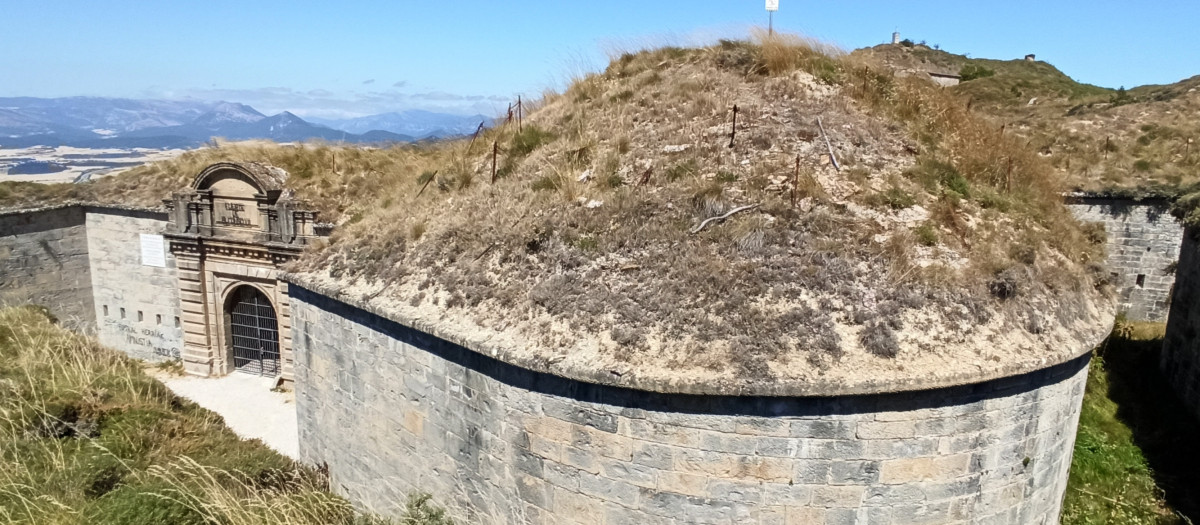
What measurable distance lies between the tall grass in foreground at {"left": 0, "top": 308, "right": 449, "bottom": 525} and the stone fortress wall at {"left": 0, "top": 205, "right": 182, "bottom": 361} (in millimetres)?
4396

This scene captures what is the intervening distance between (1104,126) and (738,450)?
→ 2092 centimetres

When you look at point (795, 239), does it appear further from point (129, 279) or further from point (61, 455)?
point (129, 279)

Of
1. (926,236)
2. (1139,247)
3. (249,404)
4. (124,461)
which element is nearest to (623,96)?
(926,236)

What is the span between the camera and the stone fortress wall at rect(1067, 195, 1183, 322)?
15.5 m

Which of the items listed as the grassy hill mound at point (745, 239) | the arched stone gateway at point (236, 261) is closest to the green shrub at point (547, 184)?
the grassy hill mound at point (745, 239)

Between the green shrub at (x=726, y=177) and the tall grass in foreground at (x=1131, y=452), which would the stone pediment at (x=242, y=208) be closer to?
the green shrub at (x=726, y=177)

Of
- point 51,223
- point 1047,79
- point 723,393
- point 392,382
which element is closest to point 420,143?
point 392,382

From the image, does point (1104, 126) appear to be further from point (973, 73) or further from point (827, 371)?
point (827, 371)

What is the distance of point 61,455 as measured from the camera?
8422 mm

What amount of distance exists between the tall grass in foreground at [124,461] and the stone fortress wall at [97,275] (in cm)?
440

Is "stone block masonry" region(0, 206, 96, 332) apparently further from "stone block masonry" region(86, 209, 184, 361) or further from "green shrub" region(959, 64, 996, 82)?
"green shrub" region(959, 64, 996, 82)

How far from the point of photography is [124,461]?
27.2ft

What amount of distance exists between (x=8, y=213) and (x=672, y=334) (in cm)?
1878

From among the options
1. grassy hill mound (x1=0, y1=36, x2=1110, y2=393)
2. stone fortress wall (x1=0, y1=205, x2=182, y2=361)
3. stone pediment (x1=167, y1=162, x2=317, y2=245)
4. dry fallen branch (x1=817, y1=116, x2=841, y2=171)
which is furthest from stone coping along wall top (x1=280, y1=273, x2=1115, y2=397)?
stone fortress wall (x1=0, y1=205, x2=182, y2=361)
